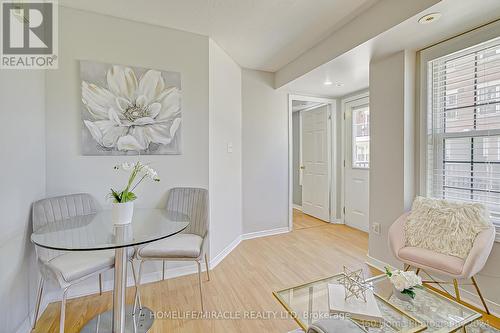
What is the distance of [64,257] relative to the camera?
1.63 meters

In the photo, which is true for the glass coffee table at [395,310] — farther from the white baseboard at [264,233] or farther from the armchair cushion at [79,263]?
the white baseboard at [264,233]

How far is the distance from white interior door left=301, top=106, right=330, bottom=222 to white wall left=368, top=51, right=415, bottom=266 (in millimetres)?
1609

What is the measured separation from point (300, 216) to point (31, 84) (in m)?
4.25

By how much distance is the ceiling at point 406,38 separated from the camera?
1.60 m

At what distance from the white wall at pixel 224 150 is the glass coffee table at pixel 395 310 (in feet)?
4.68

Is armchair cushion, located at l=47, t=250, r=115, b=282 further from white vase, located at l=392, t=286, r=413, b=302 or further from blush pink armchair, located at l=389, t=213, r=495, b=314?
blush pink armchair, located at l=389, t=213, r=495, b=314

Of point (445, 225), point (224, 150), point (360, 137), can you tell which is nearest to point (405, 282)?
point (445, 225)

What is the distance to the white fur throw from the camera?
1.75 meters

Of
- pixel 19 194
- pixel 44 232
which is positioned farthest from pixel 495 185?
pixel 19 194

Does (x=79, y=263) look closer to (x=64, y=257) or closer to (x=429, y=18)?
(x=64, y=257)

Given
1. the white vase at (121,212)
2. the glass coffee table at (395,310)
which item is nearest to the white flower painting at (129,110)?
the white vase at (121,212)

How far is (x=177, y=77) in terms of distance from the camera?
7.72ft

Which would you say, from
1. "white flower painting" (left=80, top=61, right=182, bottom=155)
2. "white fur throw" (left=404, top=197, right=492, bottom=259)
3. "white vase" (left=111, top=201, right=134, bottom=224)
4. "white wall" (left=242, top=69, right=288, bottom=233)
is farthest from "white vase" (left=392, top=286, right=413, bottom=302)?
"white wall" (left=242, top=69, right=288, bottom=233)

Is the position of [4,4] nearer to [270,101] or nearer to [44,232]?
[44,232]
